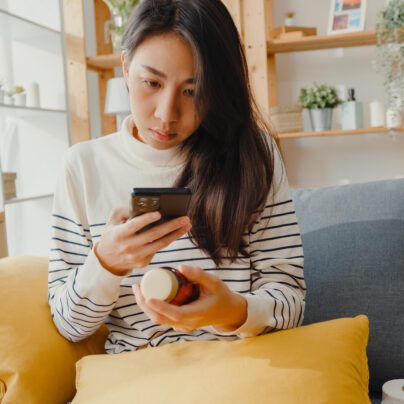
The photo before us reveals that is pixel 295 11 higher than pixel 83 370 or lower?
higher

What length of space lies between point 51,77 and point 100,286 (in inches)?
99.2

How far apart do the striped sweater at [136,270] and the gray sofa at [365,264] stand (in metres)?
0.15

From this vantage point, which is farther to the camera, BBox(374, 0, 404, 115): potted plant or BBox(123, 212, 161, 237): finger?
BBox(374, 0, 404, 115): potted plant

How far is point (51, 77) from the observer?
3275 millimetres

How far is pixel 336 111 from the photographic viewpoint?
3396 millimetres

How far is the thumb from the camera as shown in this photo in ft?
2.60

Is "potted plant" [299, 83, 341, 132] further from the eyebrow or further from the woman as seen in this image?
the eyebrow

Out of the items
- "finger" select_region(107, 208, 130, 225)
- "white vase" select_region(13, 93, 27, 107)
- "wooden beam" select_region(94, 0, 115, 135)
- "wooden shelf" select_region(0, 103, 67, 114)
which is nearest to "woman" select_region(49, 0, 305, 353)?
"finger" select_region(107, 208, 130, 225)

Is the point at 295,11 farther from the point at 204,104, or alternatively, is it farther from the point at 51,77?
the point at 204,104

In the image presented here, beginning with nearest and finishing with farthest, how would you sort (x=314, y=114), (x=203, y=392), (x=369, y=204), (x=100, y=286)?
(x=203, y=392) → (x=100, y=286) → (x=369, y=204) → (x=314, y=114)

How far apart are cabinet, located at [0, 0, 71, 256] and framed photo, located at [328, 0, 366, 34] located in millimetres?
1437

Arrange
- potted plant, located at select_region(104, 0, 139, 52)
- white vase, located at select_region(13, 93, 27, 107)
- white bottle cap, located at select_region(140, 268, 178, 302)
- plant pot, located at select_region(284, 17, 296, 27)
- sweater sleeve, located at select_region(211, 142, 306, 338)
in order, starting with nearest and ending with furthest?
white bottle cap, located at select_region(140, 268, 178, 302) < sweater sleeve, located at select_region(211, 142, 306, 338) < white vase, located at select_region(13, 93, 27, 107) < potted plant, located at select_region(104, 0, 139, 52) < plant pot, located at select_region(284, 17, 296, 27)

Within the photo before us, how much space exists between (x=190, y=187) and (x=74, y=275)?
0.87ft

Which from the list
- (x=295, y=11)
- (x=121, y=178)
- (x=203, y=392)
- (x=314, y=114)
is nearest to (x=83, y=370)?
(x=203, y=392)
